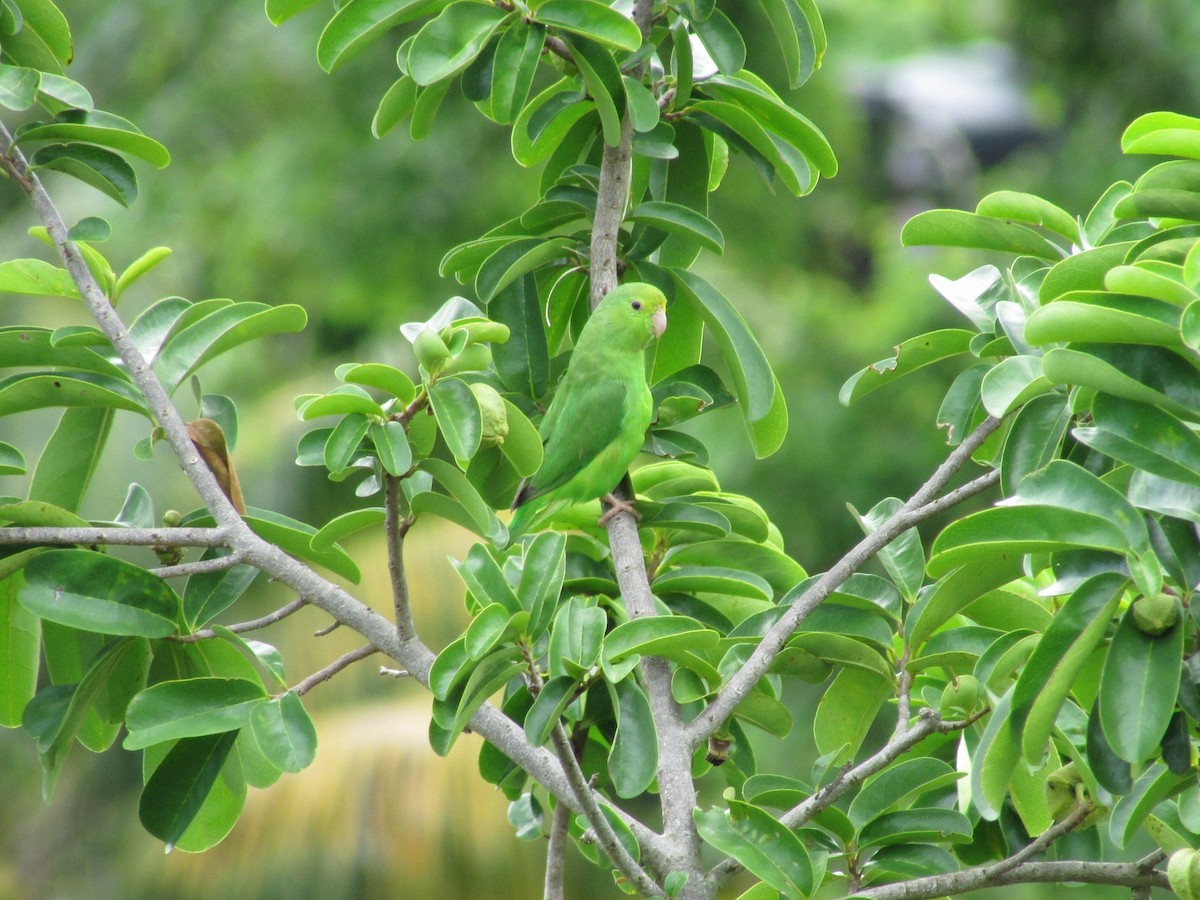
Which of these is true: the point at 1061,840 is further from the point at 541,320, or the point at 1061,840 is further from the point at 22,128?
the point at 22,128

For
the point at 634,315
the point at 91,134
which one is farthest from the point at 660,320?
the point at 91,134

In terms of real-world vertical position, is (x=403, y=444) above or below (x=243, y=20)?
below

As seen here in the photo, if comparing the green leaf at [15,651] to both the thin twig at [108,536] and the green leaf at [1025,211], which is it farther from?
the green leaf at [1025,211]

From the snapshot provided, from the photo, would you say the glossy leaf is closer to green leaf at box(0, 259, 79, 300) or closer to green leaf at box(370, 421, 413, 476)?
green leaf at box(370, 421, 413, 476)

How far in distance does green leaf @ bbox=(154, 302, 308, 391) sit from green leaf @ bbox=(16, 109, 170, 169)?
0.24 metres

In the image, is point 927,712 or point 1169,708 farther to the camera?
point 927,712

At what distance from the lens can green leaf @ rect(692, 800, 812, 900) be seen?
1.43 meters

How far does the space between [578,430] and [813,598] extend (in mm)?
1038

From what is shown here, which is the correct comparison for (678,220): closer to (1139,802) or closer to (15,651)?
(1139,802)

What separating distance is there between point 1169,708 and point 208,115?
532 inches

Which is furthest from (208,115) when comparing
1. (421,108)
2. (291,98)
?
(421,108)

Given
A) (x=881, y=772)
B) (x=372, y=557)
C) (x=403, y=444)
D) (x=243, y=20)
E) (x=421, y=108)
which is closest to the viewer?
(x=403, y=444)

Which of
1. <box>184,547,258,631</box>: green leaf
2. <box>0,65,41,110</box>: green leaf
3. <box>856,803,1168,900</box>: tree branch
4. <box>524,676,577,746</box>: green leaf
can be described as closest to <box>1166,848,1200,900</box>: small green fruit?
<box>856,803,1168,900</box>: tree branch

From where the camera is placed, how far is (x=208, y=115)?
43.3 feet
